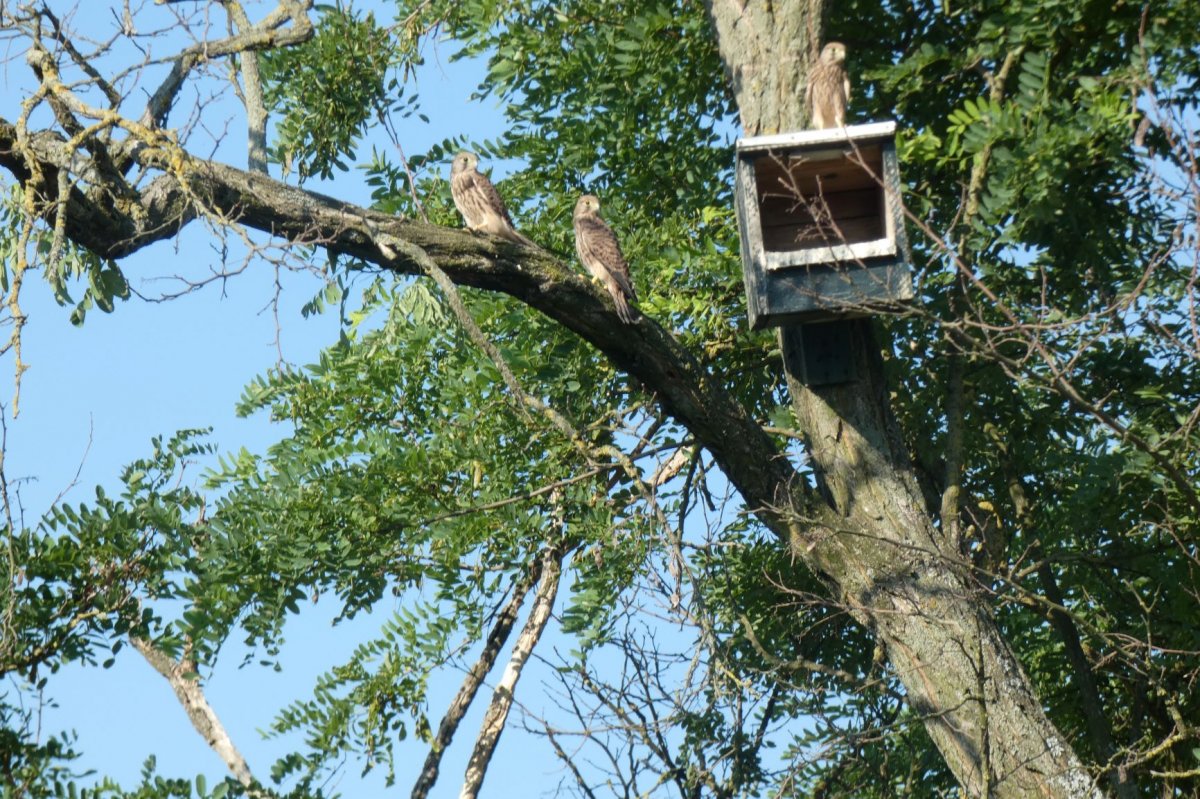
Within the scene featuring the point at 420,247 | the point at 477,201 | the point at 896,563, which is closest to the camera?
the point at 420,247

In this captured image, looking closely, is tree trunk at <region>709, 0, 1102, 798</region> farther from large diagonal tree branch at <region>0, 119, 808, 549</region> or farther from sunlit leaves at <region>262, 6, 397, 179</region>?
sunlit leaves at <region>262, 6, 397, 179</region>

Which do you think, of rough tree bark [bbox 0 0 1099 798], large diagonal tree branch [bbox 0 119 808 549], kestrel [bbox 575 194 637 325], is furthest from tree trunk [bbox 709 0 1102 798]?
kestrel [bbox 575 194 637 325]

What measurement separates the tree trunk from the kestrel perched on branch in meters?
0.06

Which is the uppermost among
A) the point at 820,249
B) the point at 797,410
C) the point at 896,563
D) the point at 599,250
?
the point at 599,250

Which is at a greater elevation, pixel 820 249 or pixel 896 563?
pixel 820 249

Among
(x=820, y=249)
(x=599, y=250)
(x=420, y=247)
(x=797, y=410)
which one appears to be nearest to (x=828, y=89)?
(x=820, y=249)

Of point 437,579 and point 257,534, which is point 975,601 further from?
point 257,534

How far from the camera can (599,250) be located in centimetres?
665

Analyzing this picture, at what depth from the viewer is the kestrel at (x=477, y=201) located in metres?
6.79

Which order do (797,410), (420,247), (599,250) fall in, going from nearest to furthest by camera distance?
1. (420,247)
2. (797,410)
3. (599,250)

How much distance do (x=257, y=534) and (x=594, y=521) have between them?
164 centimetres

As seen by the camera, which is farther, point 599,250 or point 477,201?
point 477,201

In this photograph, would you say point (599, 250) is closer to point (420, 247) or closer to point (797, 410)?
point (797, 410)

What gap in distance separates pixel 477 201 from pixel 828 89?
2010mm
